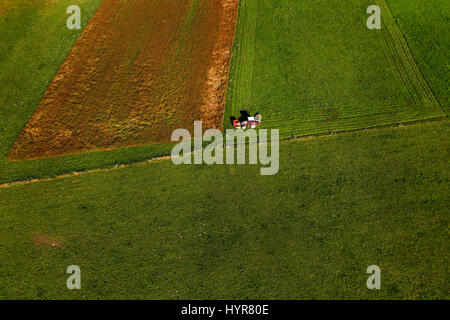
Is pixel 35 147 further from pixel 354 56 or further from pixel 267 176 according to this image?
pixel 354 56

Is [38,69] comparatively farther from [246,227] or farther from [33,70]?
[246,227]

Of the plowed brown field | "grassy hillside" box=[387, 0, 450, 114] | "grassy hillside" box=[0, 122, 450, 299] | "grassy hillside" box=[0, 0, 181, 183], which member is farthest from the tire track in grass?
Result: "grassy hillside" box=[0, 0, 181, 183]

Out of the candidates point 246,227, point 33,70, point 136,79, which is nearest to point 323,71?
point 246,227

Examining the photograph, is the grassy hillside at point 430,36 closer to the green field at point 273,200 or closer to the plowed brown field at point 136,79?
the green field at point 273,200

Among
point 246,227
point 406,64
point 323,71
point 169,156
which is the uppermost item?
point 406,64

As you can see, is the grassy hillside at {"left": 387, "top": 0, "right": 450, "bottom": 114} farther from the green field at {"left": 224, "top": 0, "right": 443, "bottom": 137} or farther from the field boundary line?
the field boundary line
